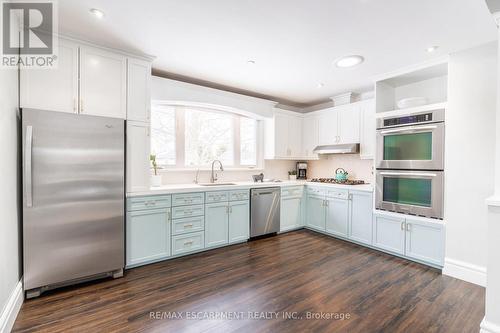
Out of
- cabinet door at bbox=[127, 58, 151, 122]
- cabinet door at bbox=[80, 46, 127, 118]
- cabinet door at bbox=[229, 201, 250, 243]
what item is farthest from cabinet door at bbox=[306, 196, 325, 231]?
cabinet door at bbox=[80, 46, 127, 118]

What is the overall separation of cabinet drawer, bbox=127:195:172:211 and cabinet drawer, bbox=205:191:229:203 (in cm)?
55

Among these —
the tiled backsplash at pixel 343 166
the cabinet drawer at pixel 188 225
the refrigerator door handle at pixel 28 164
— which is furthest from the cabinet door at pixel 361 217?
the refrigerator door handle at pixel 28 164

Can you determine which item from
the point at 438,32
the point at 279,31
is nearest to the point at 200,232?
the point at 279,31

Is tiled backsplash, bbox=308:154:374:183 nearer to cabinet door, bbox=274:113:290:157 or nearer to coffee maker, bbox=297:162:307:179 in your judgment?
coffee maker, bbox=297:162:307:179

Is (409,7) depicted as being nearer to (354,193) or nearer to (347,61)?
(347,61)

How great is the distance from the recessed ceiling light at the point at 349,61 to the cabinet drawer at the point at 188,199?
99.9 inches

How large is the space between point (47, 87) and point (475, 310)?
14.8 feet

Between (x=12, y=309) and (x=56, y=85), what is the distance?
2012 millimetres

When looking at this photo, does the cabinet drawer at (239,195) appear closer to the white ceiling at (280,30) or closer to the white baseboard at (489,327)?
the white ceiling at (280,30)

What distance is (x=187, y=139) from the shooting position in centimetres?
398

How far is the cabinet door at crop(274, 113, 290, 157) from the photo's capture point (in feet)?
15.5

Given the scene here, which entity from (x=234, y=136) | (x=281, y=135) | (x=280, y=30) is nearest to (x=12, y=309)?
(x=280, y=30)

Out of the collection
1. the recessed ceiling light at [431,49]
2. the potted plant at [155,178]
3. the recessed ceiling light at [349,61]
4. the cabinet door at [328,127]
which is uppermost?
the recessed ceiling light at [349,61]

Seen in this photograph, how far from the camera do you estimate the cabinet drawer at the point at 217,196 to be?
3.41 meters
